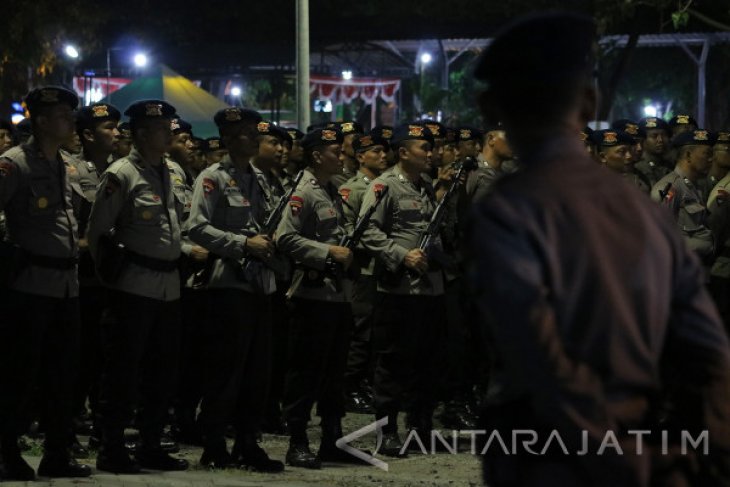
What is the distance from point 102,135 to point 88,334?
147 cm

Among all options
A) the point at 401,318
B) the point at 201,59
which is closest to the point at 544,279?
the point at 401,318

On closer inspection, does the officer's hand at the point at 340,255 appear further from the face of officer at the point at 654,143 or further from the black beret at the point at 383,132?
the face of officer at the point at 654,143

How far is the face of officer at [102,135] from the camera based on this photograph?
9516 mm

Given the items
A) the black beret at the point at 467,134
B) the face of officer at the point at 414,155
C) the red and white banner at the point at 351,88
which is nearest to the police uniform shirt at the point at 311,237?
the face of officer at the point at 414,155

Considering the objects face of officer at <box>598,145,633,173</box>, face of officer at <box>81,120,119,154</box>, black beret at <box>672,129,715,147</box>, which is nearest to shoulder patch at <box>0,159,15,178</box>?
face of officer at <box>81,120,119,154</box>

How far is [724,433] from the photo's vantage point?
3.00 metres

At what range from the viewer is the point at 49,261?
26.2 feet

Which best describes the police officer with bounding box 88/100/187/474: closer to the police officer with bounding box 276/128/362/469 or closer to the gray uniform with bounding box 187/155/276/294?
the gray uniform with bounding box 187/155/276/294

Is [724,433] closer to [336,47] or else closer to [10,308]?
[10,308]

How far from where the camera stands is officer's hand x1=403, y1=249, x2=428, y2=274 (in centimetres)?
966

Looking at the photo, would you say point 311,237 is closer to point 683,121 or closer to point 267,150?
point 267,150

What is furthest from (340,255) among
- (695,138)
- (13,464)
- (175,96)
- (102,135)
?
(175,96)

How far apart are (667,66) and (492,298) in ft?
183

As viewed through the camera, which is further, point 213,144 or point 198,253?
point 213,144
